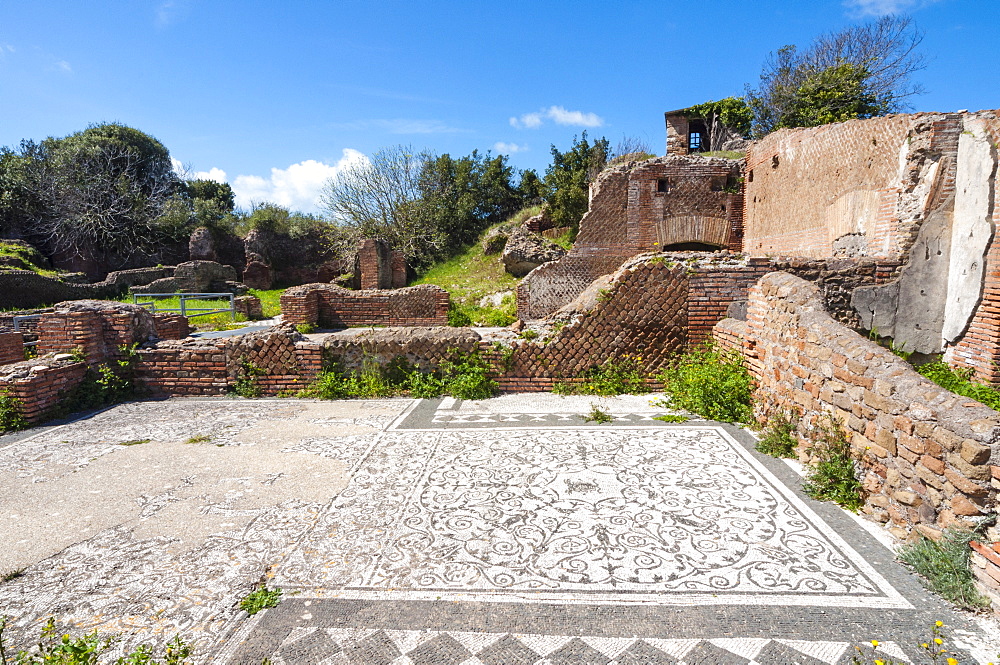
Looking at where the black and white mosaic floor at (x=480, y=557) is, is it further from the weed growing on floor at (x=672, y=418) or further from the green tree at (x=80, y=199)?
the green tree at (x=80, y=199)

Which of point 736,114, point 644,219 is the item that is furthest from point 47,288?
point 736,114

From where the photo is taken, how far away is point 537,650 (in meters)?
2.05

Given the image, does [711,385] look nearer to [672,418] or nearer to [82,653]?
[672,418]

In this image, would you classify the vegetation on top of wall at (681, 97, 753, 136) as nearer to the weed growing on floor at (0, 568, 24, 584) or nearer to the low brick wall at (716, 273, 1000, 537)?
the low brick wall at (716, 273, 1000, 537)

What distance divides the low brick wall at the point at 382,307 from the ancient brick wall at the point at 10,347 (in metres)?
5.74

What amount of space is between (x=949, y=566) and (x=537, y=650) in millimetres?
2023

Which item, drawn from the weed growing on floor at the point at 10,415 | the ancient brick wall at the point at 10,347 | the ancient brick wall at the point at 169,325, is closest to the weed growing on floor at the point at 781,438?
the weed growing on floor at the point at 10,415

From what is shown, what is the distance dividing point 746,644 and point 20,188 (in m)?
30.3

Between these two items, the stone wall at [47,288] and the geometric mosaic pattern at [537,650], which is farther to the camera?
the stone wall at [47,288]

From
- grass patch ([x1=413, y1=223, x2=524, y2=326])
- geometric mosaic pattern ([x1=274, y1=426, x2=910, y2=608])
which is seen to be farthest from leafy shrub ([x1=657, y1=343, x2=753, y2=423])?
grass patch ([x1=413, y1=223, x2=524, y2=326])

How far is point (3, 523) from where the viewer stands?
3117mm

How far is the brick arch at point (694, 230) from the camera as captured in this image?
1384 cm

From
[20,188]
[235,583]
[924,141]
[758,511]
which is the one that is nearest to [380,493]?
[235,583]

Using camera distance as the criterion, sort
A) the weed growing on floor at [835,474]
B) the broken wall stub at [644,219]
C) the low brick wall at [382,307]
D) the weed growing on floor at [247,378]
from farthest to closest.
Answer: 1. the broken wall stub at [644,219]
2. the low brick wall at [382,307]
3. the weed growing on floor at [247,378]
4. the weed growing on floor at [835,474]
